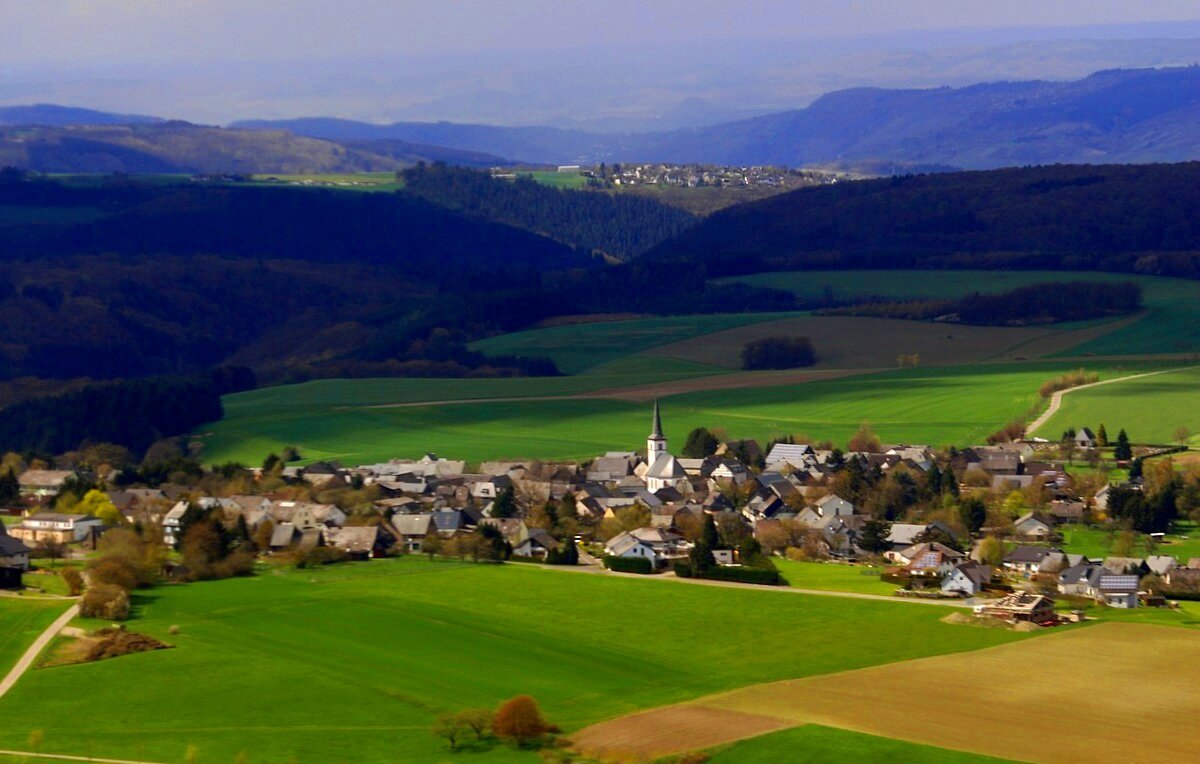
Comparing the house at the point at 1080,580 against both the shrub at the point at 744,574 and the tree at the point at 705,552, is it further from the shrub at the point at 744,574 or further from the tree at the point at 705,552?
the tree at the point at 705,552

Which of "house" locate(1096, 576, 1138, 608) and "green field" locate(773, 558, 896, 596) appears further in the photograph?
"green field" locate(773, 558, 896, 596)

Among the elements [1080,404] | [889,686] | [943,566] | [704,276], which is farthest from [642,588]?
[704,276]

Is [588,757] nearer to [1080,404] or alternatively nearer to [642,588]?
[642,588]

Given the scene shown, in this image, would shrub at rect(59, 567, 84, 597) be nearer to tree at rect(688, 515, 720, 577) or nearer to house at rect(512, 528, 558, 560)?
house at rect(512, 528, 558, 560)

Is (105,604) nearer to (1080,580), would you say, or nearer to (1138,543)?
(1080,580)

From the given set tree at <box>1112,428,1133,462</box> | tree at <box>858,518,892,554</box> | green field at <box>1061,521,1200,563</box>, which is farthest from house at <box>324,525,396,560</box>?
tree at <box>1112,428,1133,462</box>

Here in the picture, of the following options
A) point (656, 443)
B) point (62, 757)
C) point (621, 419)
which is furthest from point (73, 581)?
point (621, 419)
